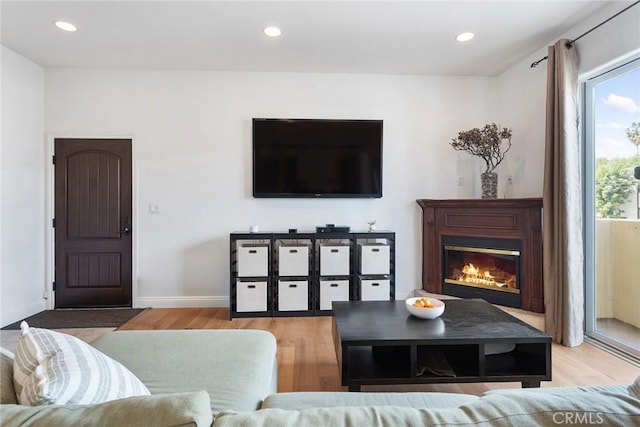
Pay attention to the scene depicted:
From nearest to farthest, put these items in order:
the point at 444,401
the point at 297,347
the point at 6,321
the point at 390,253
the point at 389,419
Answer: the point at 389,419 → the point at 444,401 → the point at 297,347 → the point at 6,321 → the point at 390,253

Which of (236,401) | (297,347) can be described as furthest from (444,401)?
(297,347)

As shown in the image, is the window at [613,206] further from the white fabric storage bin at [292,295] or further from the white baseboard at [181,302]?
the white baseboard at [181,302]

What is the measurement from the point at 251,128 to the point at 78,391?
3.23 metres

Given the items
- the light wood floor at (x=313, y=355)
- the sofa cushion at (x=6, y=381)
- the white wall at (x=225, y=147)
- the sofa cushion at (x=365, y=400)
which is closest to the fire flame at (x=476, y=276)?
the light wood floor at (x=313, y=355)

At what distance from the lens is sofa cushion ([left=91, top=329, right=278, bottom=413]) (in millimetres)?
1209

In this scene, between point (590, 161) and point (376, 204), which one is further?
point (376, 204)

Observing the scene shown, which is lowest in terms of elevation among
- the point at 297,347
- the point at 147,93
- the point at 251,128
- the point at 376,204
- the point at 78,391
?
the point at 297,347

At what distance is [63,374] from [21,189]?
11.5 ft

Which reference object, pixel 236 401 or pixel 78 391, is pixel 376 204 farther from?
pixel 78 391

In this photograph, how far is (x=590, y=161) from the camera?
2.75 metres

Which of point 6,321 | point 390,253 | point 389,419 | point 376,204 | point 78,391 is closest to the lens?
point 389,419

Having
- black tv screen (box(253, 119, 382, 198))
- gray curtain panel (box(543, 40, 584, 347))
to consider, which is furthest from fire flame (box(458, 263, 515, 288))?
black tv screen (box(253, 119, 382, 198))

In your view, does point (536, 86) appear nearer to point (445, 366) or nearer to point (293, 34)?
point (293, 34)

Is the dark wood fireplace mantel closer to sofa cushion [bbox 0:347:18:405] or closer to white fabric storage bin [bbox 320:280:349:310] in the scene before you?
white fabric storage bin [bbox 320:280:349:310]
